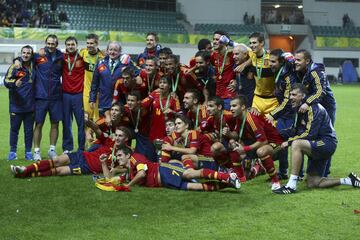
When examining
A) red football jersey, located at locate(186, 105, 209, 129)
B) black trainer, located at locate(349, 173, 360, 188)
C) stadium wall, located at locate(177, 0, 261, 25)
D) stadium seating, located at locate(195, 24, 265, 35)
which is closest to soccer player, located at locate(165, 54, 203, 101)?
red football jersey, located at locate(186, 105, 209, 129)

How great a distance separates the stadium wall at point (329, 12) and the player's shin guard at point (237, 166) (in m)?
35.9

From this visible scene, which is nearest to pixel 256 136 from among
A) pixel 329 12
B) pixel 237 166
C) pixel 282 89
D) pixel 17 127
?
pixel 237 166

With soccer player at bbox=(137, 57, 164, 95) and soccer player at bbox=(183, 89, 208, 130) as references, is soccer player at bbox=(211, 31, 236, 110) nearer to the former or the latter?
soccer player at bbox=(183, 89, 208, 130)

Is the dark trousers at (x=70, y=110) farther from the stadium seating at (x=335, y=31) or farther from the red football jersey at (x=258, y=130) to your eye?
the stadium seating at (x=335, y=31)

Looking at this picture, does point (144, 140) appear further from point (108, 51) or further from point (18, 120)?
point (18, 120)

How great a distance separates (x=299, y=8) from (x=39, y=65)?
36067 mm

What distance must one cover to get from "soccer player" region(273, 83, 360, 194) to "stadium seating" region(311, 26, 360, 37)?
3378cm

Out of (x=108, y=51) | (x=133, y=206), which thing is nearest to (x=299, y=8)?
(x=108, y=51)

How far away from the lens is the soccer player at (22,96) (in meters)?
8.20

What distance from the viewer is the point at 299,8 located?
41.8 metres

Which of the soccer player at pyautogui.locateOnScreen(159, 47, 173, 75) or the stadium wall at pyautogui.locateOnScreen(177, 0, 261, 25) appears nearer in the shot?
the soccer player at pyautogui.locateOnScreen(159, 47, 173, 75)

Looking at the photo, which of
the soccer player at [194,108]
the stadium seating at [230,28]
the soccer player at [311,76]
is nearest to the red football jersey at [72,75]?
the soccer player at [194,108]

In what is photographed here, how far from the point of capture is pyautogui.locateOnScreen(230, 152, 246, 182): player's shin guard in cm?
682

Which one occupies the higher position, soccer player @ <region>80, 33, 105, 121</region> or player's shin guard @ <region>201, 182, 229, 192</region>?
soccer player @ <region>80, 33, 105, 121</region>
